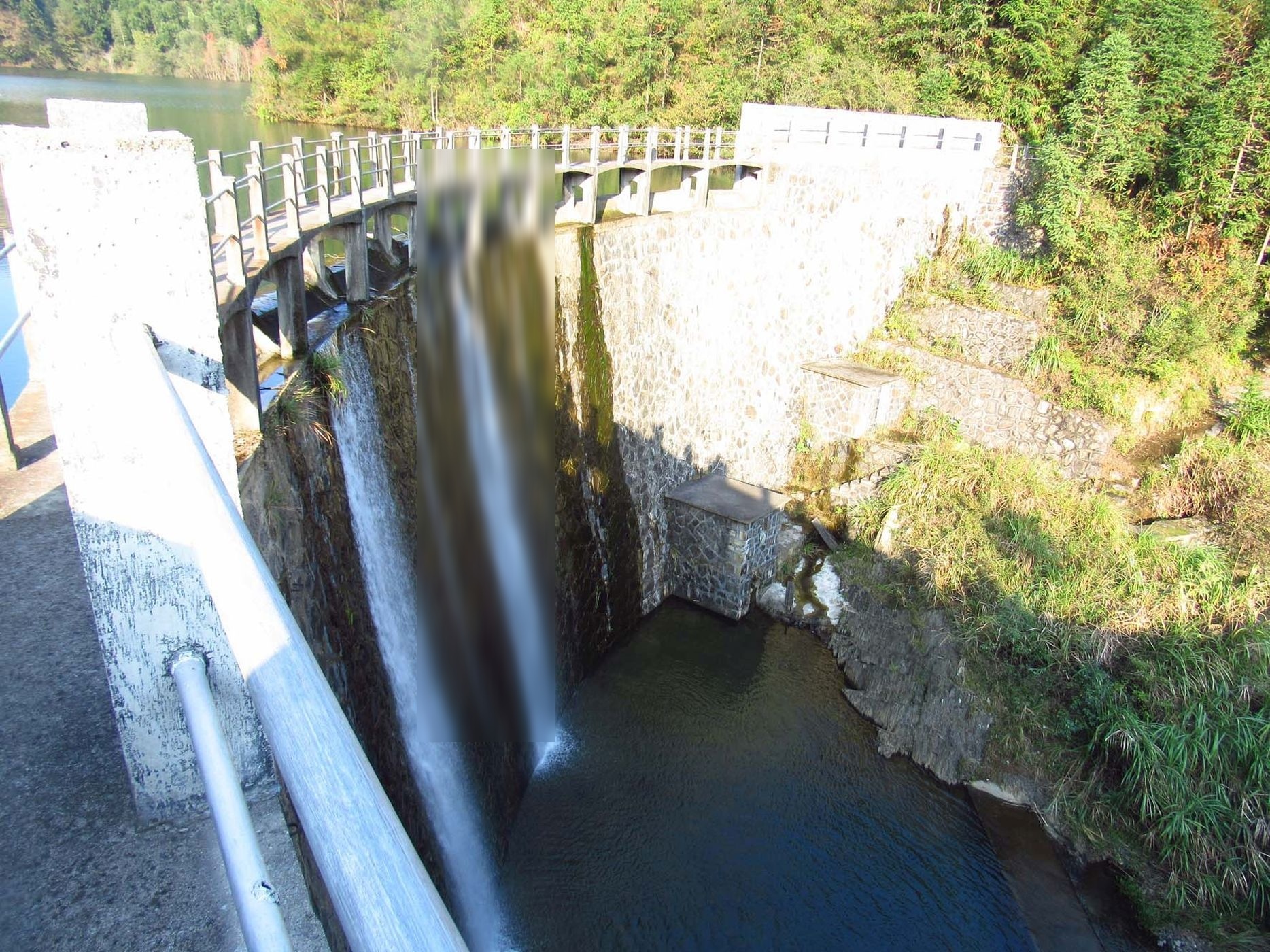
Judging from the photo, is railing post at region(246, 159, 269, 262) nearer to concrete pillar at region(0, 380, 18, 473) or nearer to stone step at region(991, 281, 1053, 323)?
concrete pillar at region(0, 380, 18, 473)

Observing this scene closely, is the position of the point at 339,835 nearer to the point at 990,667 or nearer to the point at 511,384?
the point at 511,384

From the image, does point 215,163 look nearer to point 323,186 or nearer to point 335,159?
point 323,186

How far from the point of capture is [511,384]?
34.0 feet

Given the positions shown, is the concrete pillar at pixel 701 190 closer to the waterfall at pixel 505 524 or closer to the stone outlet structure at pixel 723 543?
the stone outlet structure at pixel 723 543

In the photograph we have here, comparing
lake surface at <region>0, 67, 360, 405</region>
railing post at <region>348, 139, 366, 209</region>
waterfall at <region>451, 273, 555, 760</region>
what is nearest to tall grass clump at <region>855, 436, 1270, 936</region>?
waterfall at <region>451, 273, 555, 760</region>

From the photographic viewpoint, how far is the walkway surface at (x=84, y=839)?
7.12 ft

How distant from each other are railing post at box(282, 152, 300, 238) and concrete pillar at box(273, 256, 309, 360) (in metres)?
0.24

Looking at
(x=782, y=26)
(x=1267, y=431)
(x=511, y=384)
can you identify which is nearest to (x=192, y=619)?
(x=511, y=384)

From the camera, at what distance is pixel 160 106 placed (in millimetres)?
35250

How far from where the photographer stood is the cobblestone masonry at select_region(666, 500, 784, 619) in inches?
507

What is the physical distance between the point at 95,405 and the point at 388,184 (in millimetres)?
8419

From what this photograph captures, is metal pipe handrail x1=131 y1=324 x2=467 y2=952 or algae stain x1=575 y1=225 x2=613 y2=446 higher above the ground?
metal pipe handrail x1=131 y1=324 x2=467 y2=952

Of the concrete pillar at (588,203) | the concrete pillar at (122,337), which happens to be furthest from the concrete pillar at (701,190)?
the concrete pillar at (122,337)

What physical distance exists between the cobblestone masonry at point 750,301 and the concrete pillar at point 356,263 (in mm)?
4327
